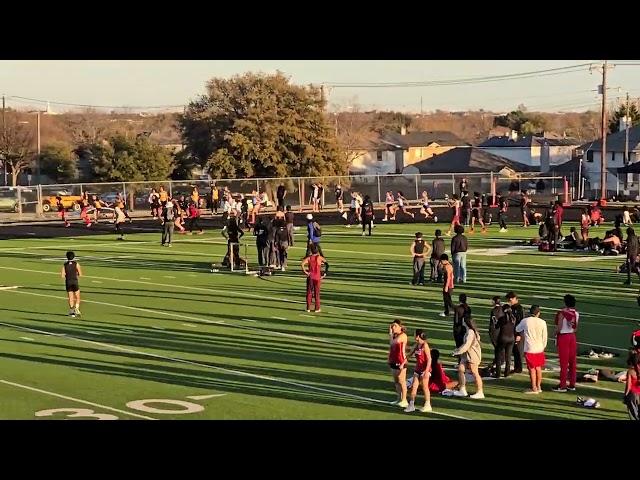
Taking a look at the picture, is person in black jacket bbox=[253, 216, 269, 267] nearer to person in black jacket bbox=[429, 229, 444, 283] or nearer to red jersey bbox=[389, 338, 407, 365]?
person in black jacket bbox=[429, 229, 444, 283]

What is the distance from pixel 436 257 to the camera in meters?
27.0

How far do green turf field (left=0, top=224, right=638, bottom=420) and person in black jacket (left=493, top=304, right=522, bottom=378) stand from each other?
0.88ft

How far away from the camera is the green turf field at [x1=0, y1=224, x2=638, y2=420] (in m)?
15.4

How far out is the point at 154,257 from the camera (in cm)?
3538

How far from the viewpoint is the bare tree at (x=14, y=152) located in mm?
90875

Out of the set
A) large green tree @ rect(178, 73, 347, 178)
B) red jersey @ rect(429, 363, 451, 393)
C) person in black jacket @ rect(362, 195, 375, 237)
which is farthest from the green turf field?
large green tree @ rect(178, 73, 347, 178)

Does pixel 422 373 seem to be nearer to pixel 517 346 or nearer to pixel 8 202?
pixel 517 346

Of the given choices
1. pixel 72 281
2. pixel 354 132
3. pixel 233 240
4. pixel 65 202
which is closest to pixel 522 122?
pixel 354 132

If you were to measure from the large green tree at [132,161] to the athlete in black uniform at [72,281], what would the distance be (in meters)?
48.8

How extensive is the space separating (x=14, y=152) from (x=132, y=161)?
2367 cm

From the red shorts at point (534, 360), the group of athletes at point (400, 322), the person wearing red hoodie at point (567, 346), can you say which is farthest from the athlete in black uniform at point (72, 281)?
the person wearing red hoodie at point (567, 346)

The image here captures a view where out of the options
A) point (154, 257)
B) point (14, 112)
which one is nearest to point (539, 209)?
point (154, 257)
